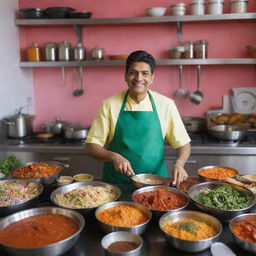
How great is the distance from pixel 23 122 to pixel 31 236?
290cm

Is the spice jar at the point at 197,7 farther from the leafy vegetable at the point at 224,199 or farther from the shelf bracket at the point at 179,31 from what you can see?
the leafy vegetable at the point at 224,199

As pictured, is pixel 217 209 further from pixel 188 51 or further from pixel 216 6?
pixel 216 6

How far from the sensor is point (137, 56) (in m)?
2.45

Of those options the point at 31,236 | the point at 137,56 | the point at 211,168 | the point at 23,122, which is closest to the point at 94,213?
the point at 31,236

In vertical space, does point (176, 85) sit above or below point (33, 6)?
below

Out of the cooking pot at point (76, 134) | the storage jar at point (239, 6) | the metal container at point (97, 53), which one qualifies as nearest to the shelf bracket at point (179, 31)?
the storage jar at point (239, 6)

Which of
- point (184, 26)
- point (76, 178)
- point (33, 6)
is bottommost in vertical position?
point (76, 178)

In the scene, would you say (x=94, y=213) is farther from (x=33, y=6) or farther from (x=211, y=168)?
(x=33, y=6)

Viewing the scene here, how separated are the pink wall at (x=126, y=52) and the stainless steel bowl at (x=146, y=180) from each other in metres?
2.45

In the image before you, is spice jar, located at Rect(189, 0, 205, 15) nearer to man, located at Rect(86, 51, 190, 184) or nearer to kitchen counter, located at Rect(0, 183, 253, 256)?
man, located at Rect(86, 51, 190, 184)

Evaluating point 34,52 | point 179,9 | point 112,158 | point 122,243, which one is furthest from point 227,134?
point 34,52

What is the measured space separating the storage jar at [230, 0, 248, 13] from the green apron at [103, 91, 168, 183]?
6.85ft

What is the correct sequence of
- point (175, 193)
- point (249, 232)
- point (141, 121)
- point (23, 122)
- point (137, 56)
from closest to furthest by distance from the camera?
point (249, 232), point (175, 193), point (137, 56), point (141, 121), point (23, 122)

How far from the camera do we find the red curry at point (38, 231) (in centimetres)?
148
